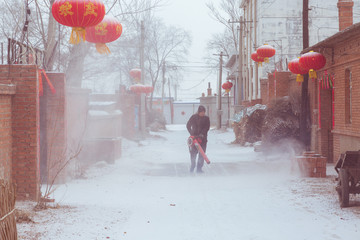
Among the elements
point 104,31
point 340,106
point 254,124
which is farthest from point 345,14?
point 104,31

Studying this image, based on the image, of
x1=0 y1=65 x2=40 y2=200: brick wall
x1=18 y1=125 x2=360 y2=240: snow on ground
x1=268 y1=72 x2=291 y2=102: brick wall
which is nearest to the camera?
x1=18 y1=125 x2=360 y2=240: snow on ground

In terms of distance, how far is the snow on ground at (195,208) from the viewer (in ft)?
21.0

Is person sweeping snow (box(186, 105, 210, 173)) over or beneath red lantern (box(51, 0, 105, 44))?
beneath

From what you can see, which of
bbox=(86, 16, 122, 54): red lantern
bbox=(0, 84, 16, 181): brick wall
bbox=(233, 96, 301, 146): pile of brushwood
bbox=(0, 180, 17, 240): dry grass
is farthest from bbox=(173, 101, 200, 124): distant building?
bbox=(0, 180, 17, 240): dry grass

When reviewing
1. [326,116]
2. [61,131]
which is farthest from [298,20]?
[61,131]

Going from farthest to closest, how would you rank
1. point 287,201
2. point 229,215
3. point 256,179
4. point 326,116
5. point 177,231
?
1. point 326,116
2. point 256,179
3. point 287,201
4. point 229,215
5. point 177,231

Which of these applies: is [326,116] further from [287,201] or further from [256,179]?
[287,201]

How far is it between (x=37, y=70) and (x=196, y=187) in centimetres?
425

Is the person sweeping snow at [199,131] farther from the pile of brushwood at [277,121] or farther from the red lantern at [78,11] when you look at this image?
the red lantern at [78,11]

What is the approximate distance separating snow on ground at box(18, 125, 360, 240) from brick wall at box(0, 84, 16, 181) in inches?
27.7

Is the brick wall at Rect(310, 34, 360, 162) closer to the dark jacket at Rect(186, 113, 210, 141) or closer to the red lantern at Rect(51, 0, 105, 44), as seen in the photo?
the dark jacket at Rect(186, 113, 210, 141)

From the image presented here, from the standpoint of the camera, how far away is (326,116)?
623 inches

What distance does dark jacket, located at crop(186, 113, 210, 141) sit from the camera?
13227 mm

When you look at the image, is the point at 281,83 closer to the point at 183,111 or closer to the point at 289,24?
the point at 289,24
